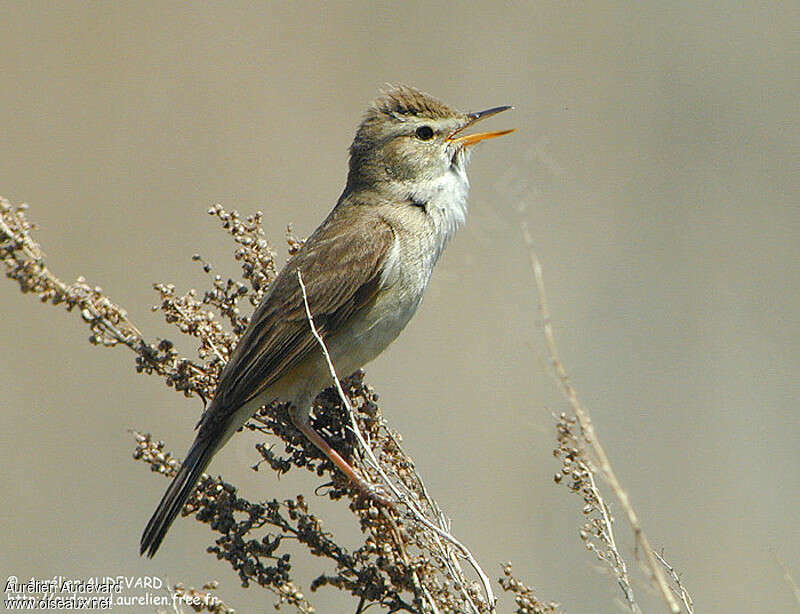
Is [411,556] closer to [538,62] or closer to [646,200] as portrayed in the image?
[646,200]

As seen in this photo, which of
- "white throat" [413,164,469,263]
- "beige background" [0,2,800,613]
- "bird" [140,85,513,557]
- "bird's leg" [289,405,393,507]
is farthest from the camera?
"beige background" [0,2,800,613]

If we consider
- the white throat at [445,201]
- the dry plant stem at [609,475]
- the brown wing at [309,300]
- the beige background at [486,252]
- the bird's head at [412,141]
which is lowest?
the dry plant stem at [609,475]

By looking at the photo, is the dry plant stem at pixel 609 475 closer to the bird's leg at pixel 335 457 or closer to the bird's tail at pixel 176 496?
the bird's leg at pixel 335 457

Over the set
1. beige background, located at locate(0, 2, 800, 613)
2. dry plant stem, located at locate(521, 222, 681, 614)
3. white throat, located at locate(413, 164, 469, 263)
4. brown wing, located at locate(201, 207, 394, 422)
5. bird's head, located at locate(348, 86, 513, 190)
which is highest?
beige background, located at locate(0, 2, 800, 613)

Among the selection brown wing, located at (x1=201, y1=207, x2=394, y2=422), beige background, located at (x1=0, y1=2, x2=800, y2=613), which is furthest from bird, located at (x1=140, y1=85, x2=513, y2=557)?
beige background, located at (x1=0, y1=2, x2=800, y2=613)

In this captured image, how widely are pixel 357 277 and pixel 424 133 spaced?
77 cm

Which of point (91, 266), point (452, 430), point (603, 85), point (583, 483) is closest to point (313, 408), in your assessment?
point (583, 483)

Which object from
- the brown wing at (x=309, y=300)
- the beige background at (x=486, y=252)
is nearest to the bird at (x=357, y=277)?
the brown wing at (x=309, y=300)

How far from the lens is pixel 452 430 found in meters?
7.42

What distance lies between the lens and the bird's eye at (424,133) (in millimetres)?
4660

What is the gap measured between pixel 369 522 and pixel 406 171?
167 centimetres

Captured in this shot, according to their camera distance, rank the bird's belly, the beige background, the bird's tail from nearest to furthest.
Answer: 1. the bird's tail
2. the bird's belly
3. the beige background

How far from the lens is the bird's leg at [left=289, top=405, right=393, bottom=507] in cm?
351

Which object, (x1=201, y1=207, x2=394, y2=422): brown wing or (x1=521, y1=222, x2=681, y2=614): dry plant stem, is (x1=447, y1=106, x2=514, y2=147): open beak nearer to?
(x1=201, y1=207, x2=394, y2=422): brown wing
